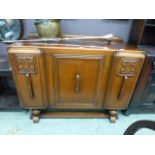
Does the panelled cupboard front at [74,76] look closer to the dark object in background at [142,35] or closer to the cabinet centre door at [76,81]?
the cabinet centre door at [76,81]

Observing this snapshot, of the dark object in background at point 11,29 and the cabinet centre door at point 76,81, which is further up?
the dark object in background at point 11,29

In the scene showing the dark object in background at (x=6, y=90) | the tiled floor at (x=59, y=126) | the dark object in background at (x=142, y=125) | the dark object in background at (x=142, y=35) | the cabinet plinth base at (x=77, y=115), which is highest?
the dark object in background at (x=142, y=35)

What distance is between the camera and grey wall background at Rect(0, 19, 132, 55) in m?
1.51

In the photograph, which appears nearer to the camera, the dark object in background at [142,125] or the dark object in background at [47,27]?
the dark object in background at [142,125]

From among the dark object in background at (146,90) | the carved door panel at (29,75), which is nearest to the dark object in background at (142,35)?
the dark object in background at (146,90)

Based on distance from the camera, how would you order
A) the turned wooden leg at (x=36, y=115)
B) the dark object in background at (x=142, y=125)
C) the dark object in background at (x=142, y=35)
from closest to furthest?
the dark object in background at (x=142, y=125), the dark object in background at (x=142, y=35), the turned wooden leg at (x=36, y=115)

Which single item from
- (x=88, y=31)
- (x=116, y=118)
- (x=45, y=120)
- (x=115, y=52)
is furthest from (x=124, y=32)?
(x=45, y=120)

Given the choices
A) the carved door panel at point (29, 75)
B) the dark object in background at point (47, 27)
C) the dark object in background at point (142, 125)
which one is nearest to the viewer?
the dark object in background at point (142, 125)

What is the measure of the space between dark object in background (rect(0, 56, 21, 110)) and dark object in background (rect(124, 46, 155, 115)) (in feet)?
3.87

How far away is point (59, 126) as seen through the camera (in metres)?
1.47

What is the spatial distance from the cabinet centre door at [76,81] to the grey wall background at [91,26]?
20.5 inches

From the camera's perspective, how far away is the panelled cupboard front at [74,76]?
3.70ft
